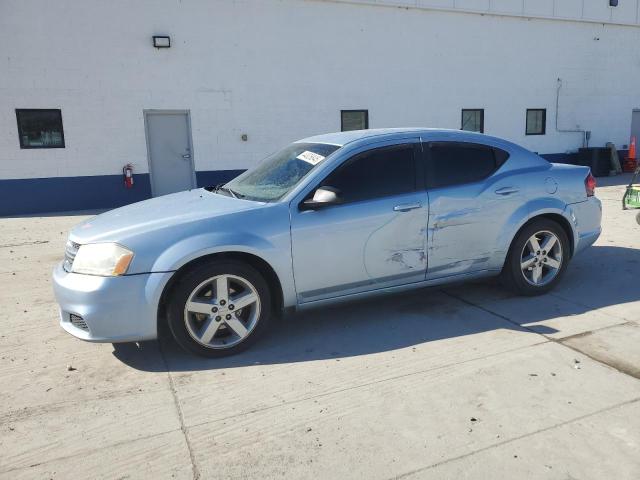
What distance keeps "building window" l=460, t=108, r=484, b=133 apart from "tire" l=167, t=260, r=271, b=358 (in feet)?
41.9

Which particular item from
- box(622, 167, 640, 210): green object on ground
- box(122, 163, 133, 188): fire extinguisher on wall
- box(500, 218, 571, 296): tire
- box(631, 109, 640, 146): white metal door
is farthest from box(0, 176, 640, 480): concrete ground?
box(631, 109, 640, 146): white metal door

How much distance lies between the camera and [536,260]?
502 cm

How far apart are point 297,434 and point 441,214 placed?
7.66ft

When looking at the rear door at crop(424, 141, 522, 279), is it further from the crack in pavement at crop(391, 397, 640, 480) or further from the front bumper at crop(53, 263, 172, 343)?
the front bumper at crop(53, 263, 172, 343)

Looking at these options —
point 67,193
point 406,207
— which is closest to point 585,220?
point 406,207

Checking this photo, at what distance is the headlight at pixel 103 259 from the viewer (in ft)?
12.0

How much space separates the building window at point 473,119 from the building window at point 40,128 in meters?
10.5

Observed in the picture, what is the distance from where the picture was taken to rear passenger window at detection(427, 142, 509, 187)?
463 cm

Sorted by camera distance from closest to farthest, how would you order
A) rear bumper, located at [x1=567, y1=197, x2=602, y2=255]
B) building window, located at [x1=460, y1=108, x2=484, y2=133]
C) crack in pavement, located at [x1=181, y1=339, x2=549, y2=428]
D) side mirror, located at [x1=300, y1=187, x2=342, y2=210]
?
crack in pavement, located at [x1=181, y1=339, x2=549, y2=428]
side mirror, located at [x1=300, y1=187, x2=342, y2=210]
rear bumper, located at [x1=567, y1=197, x2=602, y2=255]
building window, located at [x1=460, y1=108, x2=484, y2=133]

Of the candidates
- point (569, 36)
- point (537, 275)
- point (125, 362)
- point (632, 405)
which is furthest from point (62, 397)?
point (569, 36)

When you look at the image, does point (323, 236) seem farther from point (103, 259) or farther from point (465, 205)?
point (103, 259)

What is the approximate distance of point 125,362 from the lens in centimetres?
396

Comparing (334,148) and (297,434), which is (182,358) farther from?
(334,148)

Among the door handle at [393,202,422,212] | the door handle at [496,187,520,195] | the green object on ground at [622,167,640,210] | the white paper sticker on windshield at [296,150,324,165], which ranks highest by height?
the white paper sticker on windshield at [296,150,324,165]
